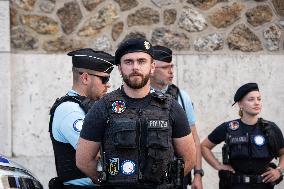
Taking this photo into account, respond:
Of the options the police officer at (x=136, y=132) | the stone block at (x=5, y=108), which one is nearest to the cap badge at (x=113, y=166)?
the police officer at (x=136, y=132)

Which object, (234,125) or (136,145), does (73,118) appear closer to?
(136,145)

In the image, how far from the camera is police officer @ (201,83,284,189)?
6.78m

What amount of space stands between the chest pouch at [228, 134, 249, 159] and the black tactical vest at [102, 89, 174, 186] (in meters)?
2.37

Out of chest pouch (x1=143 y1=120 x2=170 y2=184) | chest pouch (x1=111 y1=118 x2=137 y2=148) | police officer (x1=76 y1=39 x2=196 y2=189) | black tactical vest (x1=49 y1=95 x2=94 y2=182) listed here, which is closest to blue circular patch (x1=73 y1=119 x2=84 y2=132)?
black tactical vest (x1=49 y1=95 x2=94 y2=182)

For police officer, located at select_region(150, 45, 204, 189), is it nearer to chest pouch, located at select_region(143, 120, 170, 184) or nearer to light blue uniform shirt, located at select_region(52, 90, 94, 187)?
light blue uniform shirt, located at select_region(52, 90, 94, 187)

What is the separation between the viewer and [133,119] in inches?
176

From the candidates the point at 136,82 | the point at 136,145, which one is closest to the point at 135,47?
the point at 136,82

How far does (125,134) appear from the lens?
14.5 ft

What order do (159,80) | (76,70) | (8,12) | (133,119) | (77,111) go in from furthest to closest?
(8,12) → (159,80) → (76,70) → (77,111) → (133,119)

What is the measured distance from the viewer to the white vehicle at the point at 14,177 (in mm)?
4352

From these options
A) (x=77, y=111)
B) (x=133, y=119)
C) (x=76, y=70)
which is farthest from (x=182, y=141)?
(x=76, y=70)

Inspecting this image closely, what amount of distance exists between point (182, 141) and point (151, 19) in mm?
4004

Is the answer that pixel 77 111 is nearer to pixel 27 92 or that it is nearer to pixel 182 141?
pixel 182 141

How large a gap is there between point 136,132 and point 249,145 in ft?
8.30
